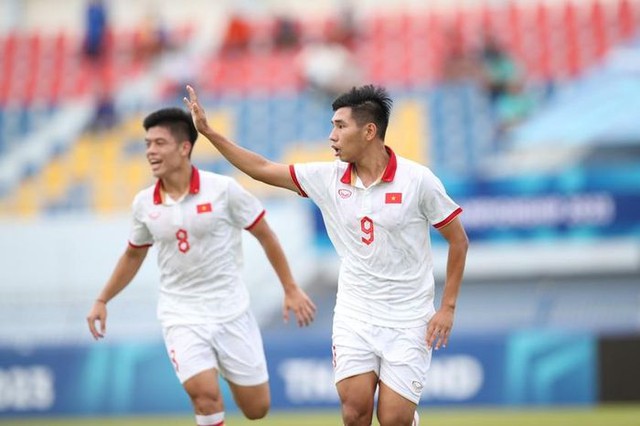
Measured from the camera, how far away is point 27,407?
50.9ft

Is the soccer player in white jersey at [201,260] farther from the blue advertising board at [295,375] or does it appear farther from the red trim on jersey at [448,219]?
the blue advertising board at [295,375]

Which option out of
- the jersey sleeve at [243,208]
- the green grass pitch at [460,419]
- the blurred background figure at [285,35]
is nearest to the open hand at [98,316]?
the jersey sleeve at [243,208]

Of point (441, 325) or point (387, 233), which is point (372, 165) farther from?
point (441, 325)

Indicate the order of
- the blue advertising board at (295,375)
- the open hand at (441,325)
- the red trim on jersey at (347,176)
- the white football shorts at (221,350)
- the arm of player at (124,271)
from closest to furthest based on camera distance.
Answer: the open hand at (441,325)
the red trim on jersey at (347,176)
the white football shorts at (221,350)
the arm of player at (124,271)
the blue advertising board at (295,375)

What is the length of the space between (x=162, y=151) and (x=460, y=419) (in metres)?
5.94

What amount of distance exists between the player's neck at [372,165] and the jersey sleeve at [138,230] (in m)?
1.89

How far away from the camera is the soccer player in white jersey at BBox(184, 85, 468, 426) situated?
771 cm

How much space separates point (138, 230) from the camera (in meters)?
8.98

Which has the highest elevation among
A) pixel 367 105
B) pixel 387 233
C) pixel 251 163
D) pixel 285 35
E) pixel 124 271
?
pixel 285 35

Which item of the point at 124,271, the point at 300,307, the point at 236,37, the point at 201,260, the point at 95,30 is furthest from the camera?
the point at 95,30

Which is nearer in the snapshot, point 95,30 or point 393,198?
point 393,198

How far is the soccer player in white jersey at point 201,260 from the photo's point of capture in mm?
8781

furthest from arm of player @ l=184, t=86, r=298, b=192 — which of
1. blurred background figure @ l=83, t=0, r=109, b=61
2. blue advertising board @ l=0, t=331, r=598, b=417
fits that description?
blurred background figure @ l=83, t=0, r=109, b=61

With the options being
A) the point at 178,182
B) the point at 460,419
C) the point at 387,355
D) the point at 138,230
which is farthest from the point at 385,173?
the point at 460,419
